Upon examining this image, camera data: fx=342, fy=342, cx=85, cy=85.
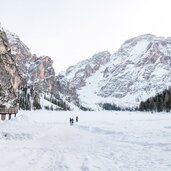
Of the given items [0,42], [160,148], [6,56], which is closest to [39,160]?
[160,148]

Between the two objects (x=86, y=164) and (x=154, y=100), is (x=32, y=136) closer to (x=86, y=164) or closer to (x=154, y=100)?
(x=86, y=164)

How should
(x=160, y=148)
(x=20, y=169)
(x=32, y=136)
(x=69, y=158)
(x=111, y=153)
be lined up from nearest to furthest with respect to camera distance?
1. (x=20, y=169)
2. (x=69, y=158)
3. (x=111, y=153)
4. (x=160, y=148)
5. (x=32, y=136)

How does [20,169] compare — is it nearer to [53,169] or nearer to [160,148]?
[53,169]

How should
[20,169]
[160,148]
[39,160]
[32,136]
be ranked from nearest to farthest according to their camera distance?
[20,169]
[39,160]
[160,148]
[32,136]

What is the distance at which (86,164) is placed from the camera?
16.0m

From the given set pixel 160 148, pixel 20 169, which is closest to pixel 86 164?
pixel 20 169

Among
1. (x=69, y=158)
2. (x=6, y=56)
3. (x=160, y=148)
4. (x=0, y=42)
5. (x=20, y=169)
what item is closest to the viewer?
(x=20, y=169)

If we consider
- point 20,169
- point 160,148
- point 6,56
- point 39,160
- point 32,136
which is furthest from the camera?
point 6,56

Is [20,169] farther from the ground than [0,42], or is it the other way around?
[0,42]

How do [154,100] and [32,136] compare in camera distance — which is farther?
[154,100]

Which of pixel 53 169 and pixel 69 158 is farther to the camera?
pixel 69 158

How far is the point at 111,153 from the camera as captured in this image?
20.4 metres

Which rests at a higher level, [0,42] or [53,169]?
[0,42]

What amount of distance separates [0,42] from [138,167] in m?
156
